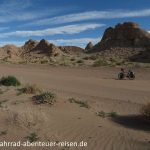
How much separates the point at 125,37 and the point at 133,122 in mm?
89670

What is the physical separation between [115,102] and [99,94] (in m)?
3.21

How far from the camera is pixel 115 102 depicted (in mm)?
18188

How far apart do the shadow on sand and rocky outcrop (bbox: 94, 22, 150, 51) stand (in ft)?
259

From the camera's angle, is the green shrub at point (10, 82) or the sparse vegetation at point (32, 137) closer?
the sparse vegetation at point (32, 137)

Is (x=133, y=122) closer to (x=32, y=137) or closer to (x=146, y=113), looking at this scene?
(x=146, y=113)

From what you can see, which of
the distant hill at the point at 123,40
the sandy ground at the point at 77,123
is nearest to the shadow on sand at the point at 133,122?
the sandy ground at the point at 77,123

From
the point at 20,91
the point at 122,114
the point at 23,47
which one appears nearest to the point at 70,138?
the point at 122,114

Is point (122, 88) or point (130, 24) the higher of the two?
point (130, 24)

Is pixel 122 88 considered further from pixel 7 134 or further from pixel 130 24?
pixel 130 24

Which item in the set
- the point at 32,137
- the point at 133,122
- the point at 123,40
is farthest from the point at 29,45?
the point at 32,137

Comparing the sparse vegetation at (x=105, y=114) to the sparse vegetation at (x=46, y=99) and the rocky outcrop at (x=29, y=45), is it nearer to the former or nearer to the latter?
the sparse vegetation at (x=46, y=99)

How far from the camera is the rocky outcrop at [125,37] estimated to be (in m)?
95.0

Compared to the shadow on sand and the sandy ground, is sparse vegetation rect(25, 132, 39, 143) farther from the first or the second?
the shadow on sand

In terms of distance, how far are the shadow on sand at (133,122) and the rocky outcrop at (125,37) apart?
7882 cm
